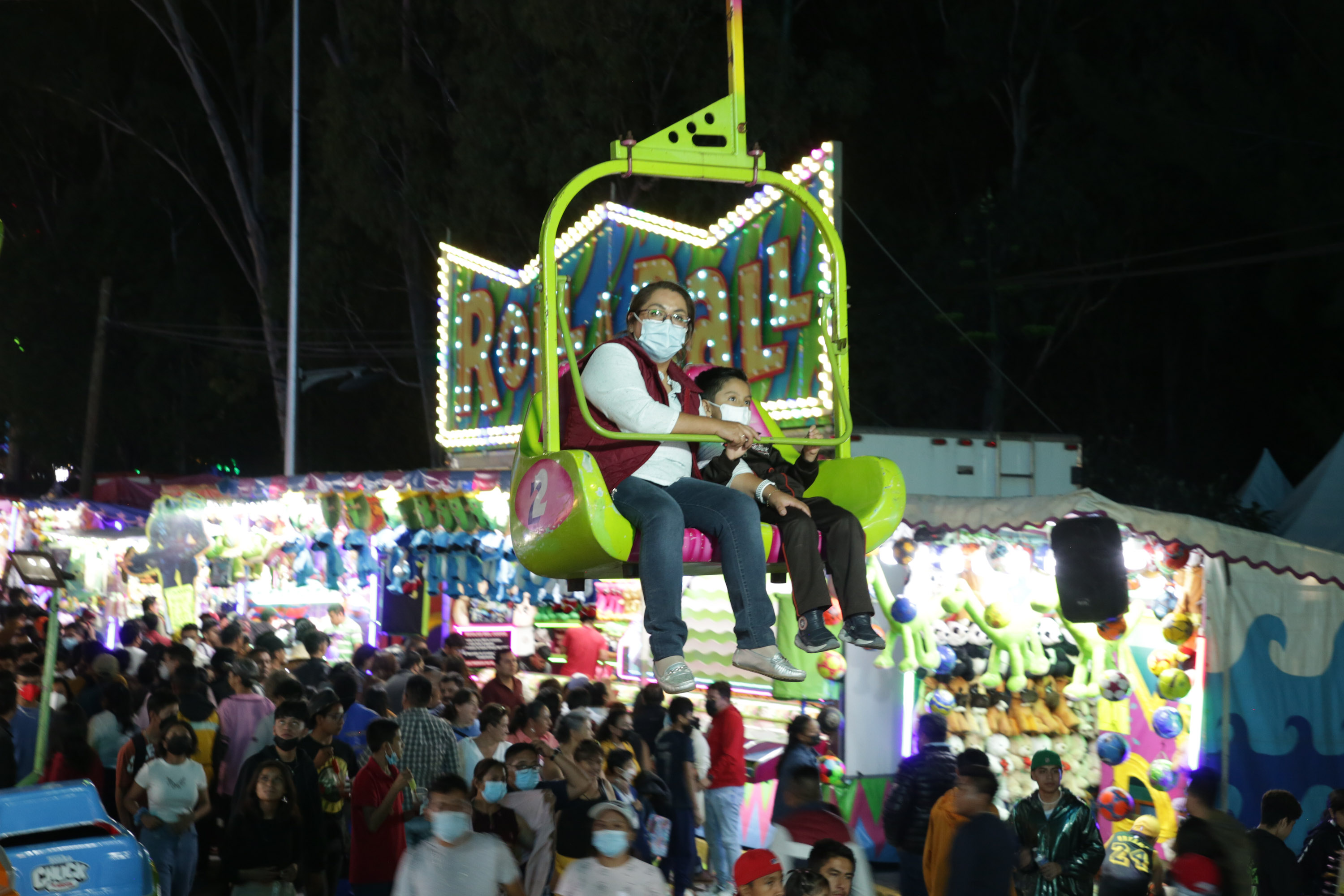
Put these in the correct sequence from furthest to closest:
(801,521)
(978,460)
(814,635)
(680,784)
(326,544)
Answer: (326,544) < (978,460) < (680,784) < (801,521) < (814,635)

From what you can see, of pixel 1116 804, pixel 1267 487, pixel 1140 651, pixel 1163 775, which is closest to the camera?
pixel 1163 775

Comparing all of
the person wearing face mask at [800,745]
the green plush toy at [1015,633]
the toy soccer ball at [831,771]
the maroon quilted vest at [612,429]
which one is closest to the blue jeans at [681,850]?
the person wearing face mask at [800,745]

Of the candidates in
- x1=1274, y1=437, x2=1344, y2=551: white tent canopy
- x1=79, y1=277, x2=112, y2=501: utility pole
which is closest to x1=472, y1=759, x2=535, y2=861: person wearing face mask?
x1=1274, y1=437, x2=1344, y2=551: white tent canopy

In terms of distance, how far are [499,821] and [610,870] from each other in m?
1.33

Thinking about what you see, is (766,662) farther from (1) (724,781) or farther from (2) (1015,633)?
(2) (1015,633)

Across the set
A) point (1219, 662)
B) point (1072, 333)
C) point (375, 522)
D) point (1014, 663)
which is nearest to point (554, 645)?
point (375, 522)

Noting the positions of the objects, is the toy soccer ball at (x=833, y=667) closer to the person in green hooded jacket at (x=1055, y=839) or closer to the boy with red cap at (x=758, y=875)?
the person in green hooded jacket at (x=1055, y=839)

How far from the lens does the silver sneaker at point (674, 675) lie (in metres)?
3.93

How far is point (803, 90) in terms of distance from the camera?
19.6 metres

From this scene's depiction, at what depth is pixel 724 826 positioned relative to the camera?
30.7 ft

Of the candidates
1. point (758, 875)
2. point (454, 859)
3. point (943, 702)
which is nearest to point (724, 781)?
point (943, 702)

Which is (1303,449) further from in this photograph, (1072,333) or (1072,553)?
(1072,553)

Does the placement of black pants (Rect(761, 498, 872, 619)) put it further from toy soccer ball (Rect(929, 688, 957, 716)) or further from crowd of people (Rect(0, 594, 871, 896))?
toy soccer ball (Rect(929, 688, 957, 716))

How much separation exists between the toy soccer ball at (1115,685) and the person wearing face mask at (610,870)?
4611 millimetres
